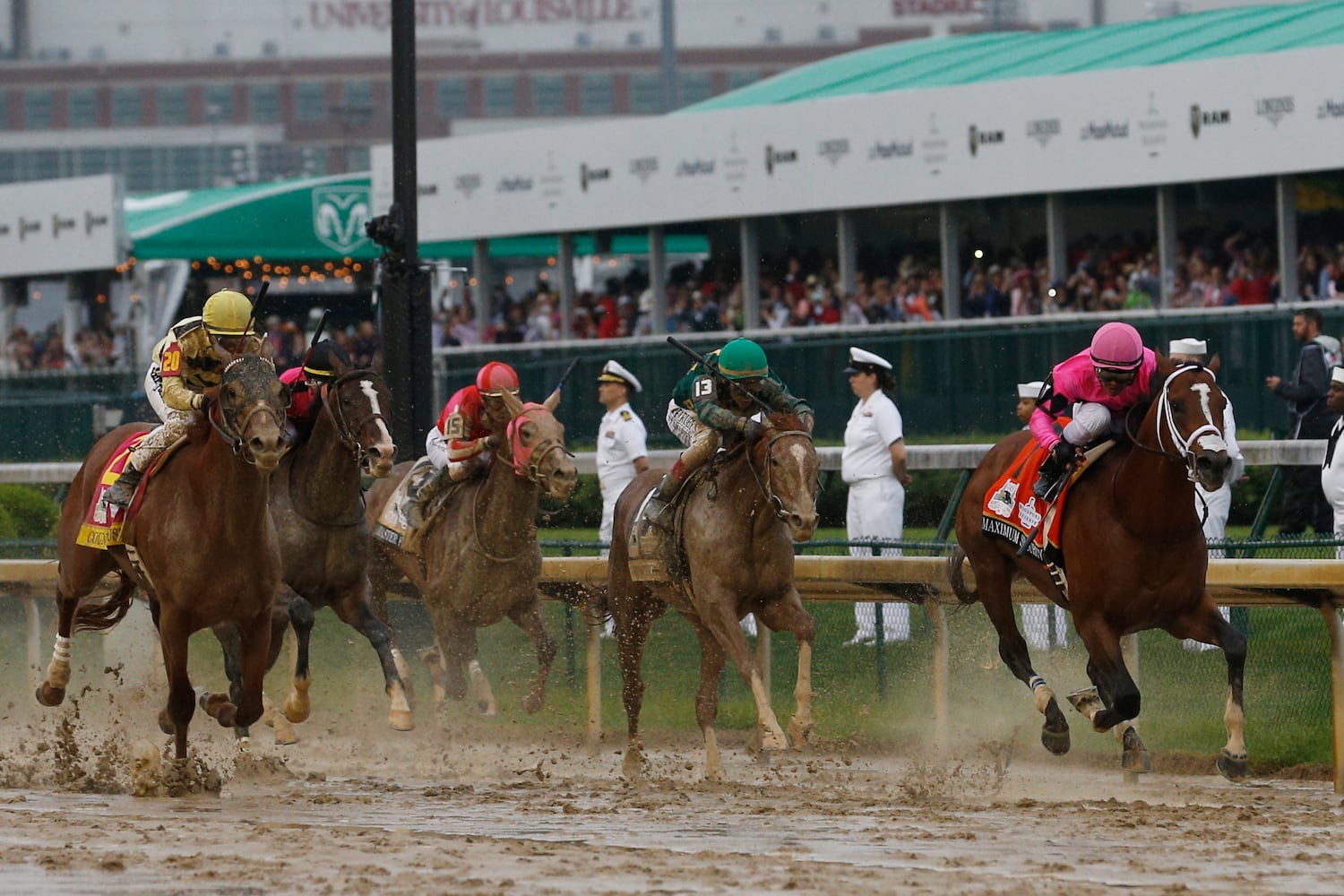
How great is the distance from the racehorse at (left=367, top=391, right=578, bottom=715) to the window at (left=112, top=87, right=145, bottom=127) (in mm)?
63940

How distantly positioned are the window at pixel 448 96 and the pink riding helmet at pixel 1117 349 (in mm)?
64312

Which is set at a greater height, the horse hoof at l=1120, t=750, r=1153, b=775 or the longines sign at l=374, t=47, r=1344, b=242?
the longines sign at l=374, t=47, r=1344, b=242

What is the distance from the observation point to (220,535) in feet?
27.3

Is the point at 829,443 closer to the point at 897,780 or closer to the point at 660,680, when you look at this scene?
the point at 660,680

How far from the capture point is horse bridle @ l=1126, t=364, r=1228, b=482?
747 centimetres

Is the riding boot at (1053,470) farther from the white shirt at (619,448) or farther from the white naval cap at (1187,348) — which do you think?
the white shirt at (619,448)

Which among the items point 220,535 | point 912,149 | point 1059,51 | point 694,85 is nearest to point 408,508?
point 220,535

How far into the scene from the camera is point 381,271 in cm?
1126

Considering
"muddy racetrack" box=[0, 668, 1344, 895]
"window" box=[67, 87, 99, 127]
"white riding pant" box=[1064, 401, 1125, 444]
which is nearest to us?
"muddy racetrack" box=[0, 668, 1344, 895]

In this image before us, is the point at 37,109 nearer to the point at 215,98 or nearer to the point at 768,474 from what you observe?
the point at 215,98

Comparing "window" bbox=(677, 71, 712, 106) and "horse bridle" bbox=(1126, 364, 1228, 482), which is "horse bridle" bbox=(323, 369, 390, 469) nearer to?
"horse bridle" bbox=(1126, 364, 1228, 482)

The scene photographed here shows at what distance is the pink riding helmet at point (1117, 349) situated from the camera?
8195mm

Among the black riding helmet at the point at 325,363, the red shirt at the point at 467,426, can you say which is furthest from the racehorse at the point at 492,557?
the black riding helmet at the point at 325,363

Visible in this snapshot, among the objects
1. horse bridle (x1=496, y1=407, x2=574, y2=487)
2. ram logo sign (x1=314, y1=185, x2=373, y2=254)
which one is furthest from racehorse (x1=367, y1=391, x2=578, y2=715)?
ram logo sign (x1=314, y1=185, x2=373, y2=254)
